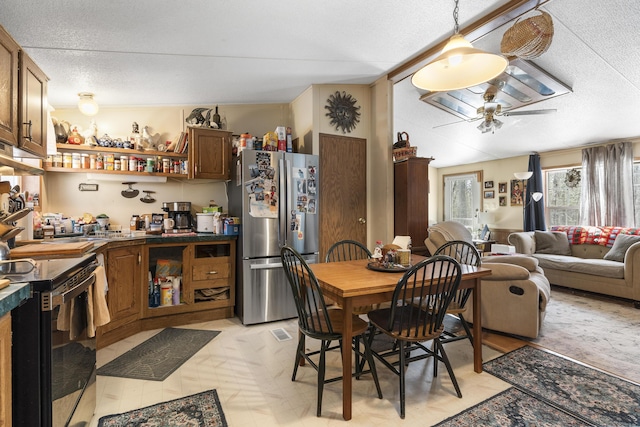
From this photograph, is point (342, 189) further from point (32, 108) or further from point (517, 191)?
point (517, 191)

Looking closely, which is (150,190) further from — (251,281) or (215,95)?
(251,281)

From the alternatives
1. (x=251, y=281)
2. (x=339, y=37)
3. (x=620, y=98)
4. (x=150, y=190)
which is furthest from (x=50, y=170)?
(x=620, y=98)

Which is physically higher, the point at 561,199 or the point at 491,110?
the point at 491,110

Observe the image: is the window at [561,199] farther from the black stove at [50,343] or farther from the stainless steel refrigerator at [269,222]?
the black stove at [50,343]

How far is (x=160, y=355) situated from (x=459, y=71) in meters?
3.00

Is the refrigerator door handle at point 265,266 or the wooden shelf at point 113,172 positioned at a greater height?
the wooden shelf at point 113,172

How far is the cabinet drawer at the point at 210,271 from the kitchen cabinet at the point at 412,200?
2.04 metres

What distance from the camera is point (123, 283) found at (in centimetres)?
287

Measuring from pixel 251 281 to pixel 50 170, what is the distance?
223 cm

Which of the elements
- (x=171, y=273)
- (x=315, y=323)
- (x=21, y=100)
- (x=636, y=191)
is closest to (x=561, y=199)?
(x=636, y=191)

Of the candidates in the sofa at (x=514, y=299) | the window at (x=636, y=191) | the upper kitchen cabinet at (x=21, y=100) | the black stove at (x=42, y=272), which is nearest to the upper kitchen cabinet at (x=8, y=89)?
the upper kitchen cabinet at (x=21, y=100)

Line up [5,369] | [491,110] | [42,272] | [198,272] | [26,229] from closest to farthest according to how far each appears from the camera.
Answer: [5,369] → [42,272] → [26,229] → [198,272] → [491,110]

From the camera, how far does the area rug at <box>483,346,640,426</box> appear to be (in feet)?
6.00

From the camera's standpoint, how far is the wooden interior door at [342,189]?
3.69 metres
